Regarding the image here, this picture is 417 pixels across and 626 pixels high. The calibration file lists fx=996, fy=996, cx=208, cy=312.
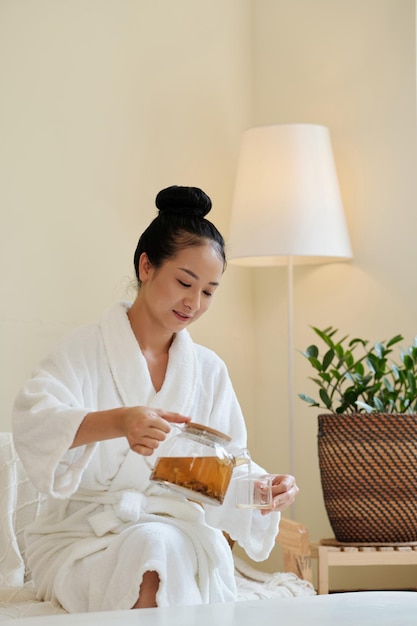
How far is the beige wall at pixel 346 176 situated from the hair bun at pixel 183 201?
110cm

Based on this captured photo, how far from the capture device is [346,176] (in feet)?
10.2

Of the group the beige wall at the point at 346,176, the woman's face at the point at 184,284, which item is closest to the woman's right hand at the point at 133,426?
the woman's face at the point at 184,284

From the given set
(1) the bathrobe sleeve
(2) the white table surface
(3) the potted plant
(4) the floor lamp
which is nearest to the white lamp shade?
(4) the floor lamp

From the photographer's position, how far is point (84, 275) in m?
2.72

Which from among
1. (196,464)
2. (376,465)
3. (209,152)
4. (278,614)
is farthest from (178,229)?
(209,152)

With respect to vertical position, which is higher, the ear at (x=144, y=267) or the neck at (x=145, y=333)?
the ear at (x=144, y=267)

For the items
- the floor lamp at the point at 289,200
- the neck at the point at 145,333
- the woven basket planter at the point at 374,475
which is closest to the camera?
the neck at the point at 145,333

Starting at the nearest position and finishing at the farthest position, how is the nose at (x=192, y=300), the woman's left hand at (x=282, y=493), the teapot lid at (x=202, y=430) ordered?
the teapot lid at (x=202, y=430), the woman's left hand at (x=282, y=493), the nose at (x=192, y=300)

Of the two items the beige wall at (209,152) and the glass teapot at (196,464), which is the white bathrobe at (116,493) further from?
the beige wall at (209,152)

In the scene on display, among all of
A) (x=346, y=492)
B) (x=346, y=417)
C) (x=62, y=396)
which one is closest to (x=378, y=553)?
(x=346, y=492)

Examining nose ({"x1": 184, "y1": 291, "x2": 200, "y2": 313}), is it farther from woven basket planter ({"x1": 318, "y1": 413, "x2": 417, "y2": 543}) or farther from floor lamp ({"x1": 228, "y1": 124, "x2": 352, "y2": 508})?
floor lamp ({"x1": 228, "y1": 124, "x2": 352, "y2": 508})

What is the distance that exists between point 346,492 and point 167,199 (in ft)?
3.01

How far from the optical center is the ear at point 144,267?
200cm

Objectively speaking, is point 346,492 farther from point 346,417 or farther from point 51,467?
point 51,467
